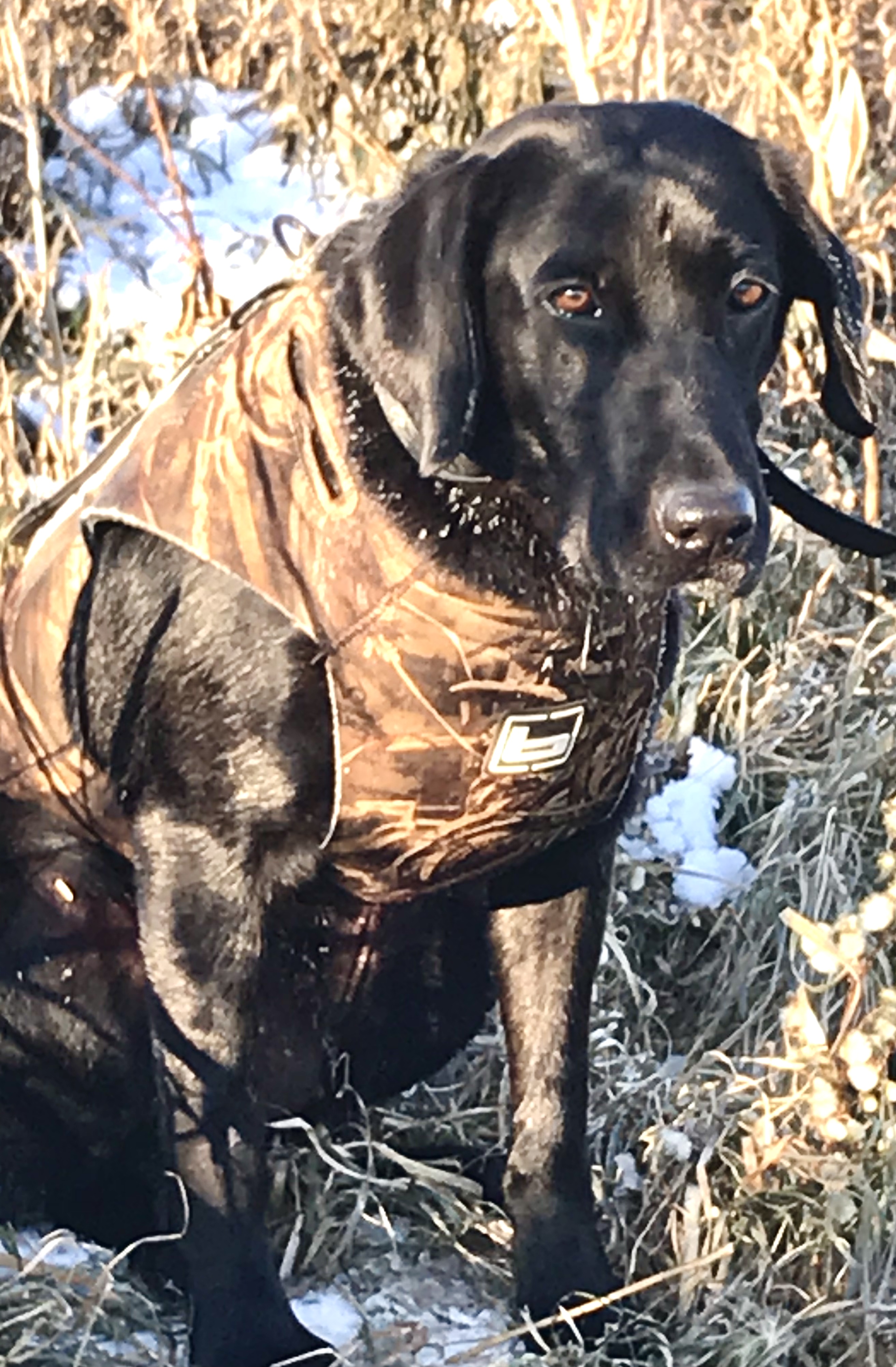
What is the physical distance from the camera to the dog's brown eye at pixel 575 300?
74.8 inches

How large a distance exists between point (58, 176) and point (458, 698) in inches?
120

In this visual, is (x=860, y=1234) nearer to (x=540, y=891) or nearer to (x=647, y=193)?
(x=540, y=891)

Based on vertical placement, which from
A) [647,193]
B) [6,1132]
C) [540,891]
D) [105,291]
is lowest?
[6,1132]

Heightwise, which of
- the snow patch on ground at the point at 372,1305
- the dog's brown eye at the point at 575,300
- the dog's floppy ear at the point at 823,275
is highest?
the dog's brown eye at the point at 575,300

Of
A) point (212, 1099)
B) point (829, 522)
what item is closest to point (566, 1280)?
point (212, 1099)

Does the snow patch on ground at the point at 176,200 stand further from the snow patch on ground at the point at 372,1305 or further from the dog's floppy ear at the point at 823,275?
the snow patch on ground at the point at 372,1305

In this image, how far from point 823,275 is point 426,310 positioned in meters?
0.50

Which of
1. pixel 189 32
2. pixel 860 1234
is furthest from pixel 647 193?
pixel 189 32

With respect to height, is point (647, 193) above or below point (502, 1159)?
above

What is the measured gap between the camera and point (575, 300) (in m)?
1.90

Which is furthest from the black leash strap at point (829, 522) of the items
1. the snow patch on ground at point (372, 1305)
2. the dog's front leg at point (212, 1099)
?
the snow patch on ground at point (372, 1305)

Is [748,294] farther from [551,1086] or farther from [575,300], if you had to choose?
[551,1086]

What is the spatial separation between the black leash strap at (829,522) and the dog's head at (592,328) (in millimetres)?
361

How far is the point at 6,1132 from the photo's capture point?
2.38 metres
